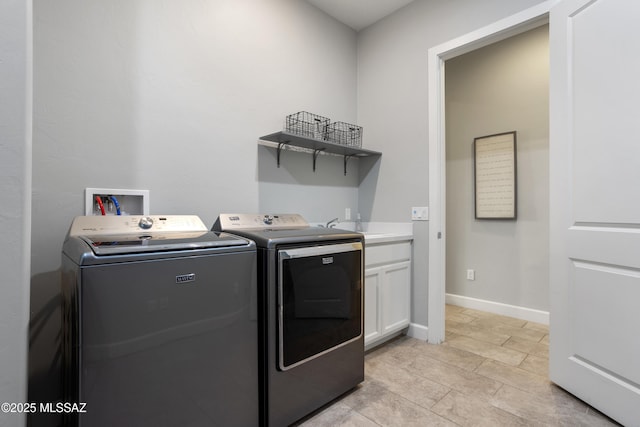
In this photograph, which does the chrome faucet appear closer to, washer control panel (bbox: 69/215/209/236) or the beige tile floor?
the beige tile floor

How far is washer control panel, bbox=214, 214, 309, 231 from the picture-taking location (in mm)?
1830

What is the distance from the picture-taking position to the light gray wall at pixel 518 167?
284 centimetres

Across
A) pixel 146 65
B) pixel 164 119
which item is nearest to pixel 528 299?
pixel 164 119

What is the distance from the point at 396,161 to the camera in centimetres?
269

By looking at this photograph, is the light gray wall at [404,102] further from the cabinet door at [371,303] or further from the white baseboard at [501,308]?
the white baseboard at [501,308]

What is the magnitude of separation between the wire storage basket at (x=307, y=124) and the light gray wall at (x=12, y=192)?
5.37ft

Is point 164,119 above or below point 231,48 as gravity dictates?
below

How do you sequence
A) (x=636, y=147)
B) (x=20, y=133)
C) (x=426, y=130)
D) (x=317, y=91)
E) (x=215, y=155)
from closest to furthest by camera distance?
(x=20, y=133) → (x=636, y=147) → (x=215, y=155) → (x=426, y=130) → (x=317, y=91)

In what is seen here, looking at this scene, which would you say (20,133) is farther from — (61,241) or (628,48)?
(628,48)

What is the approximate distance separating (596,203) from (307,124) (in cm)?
188

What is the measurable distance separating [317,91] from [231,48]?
31.4 inches

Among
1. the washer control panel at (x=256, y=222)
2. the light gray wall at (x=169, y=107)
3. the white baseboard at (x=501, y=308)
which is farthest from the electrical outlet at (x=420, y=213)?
the white baseboard at (x=501, y=308)

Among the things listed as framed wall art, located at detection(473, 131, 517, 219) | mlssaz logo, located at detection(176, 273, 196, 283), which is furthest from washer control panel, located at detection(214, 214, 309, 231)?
framed wall art, located at detection(473, 131, 517, 219)

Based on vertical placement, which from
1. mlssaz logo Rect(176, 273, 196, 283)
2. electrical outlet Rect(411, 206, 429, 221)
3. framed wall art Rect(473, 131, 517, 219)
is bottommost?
mlssaz logo Rect(176, 273, 196, 283)
